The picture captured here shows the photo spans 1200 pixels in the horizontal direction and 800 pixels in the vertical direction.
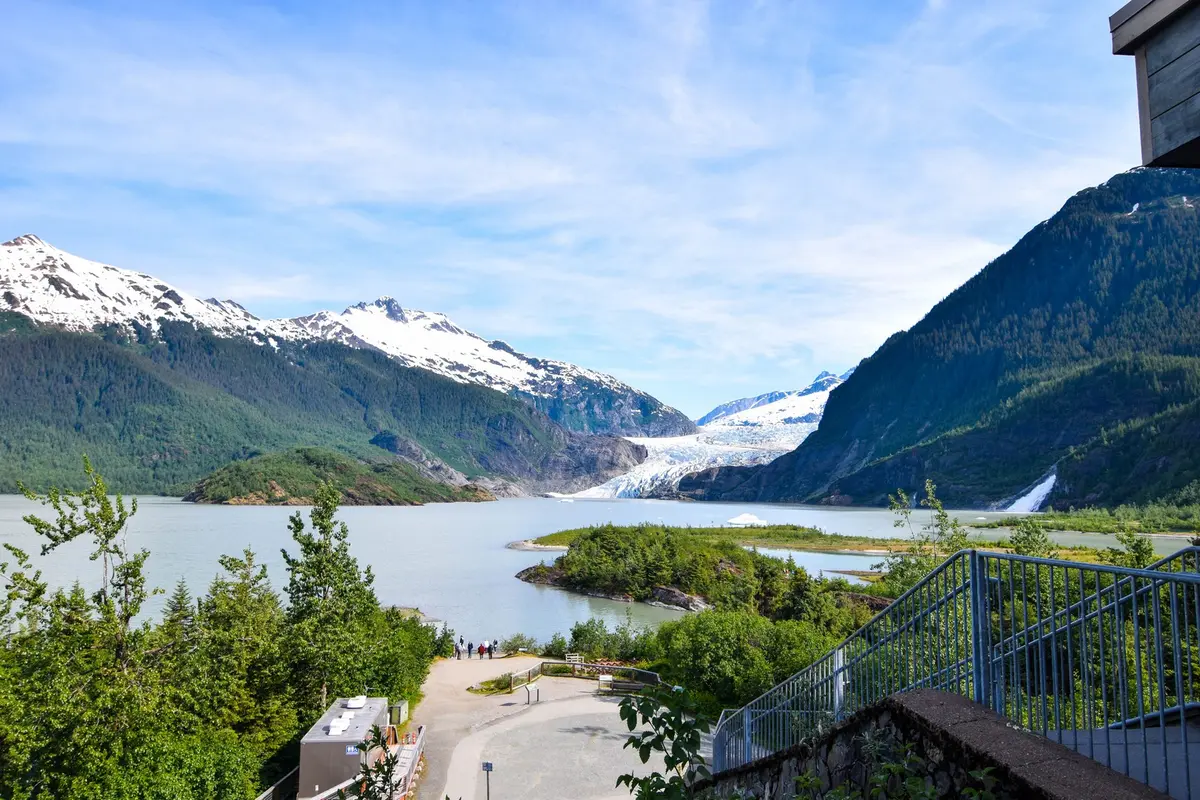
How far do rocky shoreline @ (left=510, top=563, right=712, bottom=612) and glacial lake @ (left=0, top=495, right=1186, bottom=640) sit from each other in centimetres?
147

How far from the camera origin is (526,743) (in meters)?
22.6

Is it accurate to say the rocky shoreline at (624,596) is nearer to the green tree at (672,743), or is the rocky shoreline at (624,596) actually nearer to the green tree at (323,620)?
the green tree at (323,620)

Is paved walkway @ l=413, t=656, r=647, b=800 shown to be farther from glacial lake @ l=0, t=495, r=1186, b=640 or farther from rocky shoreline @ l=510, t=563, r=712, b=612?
rocky shoreline @ l=510, t=563, r=712, b=612

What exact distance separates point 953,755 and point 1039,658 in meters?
0.83

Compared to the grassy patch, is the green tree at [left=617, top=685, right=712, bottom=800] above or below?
above

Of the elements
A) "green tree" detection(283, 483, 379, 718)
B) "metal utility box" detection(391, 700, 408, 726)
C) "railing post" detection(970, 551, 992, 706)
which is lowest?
"metal utility box" detection(391, 700, 408, 726)

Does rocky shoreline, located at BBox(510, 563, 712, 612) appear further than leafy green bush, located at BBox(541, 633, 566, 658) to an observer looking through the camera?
Yes

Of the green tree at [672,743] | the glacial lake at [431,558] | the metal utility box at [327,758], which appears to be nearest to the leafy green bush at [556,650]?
the glacial lake at [431,558]

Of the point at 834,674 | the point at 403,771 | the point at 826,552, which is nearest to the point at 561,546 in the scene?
the point at 826,552

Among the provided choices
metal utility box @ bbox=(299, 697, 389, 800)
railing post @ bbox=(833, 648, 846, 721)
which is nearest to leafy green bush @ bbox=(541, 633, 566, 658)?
metal utility box @ bbox=(299, 697, 389, 800)

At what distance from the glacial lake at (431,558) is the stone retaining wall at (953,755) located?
146ft

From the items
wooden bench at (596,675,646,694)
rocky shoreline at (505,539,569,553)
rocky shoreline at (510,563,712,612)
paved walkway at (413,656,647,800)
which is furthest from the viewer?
rocky shoreline at (505,539,569,553)

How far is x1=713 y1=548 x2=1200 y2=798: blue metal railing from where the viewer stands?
3.93m

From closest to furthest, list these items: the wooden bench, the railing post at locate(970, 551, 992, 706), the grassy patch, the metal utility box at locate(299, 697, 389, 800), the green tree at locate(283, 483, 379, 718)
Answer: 1. the railing post at locate(970, 551, 992, 706)
2. the metal utility box at locate(299, 697, 389, 800)
3. the green tree at locate(283, 483, 379, 718)
4. the wooden bench
5. the grassy patch
